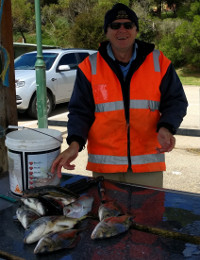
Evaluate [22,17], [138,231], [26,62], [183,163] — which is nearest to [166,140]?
[138,231]

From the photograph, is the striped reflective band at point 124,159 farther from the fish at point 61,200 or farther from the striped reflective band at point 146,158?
the fish at point 61,200

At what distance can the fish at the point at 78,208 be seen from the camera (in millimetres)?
1800

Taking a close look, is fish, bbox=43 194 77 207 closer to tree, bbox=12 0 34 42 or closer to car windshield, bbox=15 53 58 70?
car windshield, bbox=15 53 58 70

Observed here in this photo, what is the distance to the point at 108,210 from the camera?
1.77 meters

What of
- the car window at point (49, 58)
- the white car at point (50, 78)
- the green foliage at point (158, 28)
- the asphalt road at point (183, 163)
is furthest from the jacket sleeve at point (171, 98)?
the green foliage at point (158, 28)

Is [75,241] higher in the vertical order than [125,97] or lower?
lower

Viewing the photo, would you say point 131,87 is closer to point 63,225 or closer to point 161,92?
point 161,92

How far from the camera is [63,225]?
5.37 ft

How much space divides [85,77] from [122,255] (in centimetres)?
140

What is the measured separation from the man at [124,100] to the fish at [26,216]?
775 mm

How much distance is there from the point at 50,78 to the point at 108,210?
862cm

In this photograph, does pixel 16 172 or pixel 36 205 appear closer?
pixel 36 205

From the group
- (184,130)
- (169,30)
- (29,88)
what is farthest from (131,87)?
(169,30)

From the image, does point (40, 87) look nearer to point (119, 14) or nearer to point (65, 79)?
point (65, 79)
